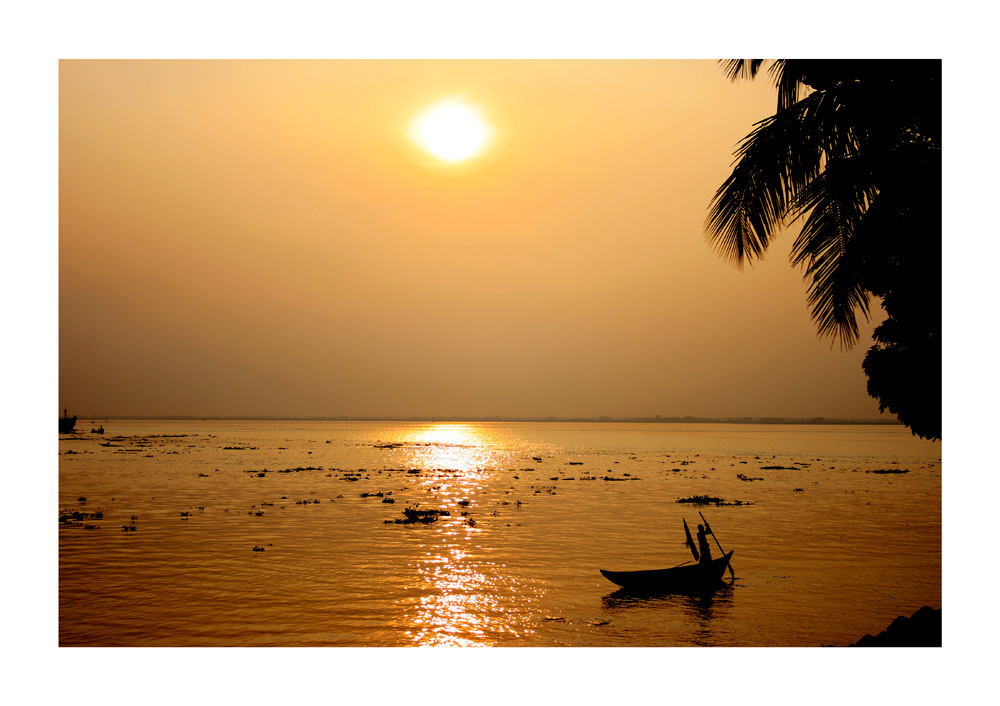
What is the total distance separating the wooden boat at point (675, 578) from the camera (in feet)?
42.5

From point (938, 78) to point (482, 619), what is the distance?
10523 mm

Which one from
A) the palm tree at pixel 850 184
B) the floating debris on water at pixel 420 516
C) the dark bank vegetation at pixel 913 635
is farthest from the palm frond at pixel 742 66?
the floating debris on water at pixel 420 516

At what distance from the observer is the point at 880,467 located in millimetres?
A: 52469

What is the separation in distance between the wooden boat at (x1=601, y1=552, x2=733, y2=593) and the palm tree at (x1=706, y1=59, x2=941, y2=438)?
6.54 m

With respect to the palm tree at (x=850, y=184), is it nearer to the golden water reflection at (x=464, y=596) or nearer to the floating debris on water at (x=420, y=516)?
the golden water reflection at (x=464, y=596)

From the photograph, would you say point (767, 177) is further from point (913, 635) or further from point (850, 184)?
point (913, 635)

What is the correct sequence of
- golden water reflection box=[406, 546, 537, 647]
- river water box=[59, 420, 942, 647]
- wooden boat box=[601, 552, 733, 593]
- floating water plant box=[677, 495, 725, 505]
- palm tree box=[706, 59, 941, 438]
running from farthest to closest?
floating water plant box=[677, 495, 725, 505]
wooden boat box=[601, 552, 733, 593]
river water box=[59, 420, 942, 647]
golden water reflection box=[406, 546, 537, 647]
palm tree box=[706, 59, 941, 438]

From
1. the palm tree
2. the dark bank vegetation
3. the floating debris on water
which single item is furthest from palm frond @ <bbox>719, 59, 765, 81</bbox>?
the floating debris on water

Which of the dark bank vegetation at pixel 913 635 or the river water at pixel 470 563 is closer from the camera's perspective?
the dark bank vegetation at pixel 913 635

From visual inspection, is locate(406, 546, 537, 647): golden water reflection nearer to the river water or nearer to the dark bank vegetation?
the river water

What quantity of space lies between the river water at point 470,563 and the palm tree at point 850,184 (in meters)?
6.01

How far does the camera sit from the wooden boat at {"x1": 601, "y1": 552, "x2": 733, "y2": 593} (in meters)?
13.0
